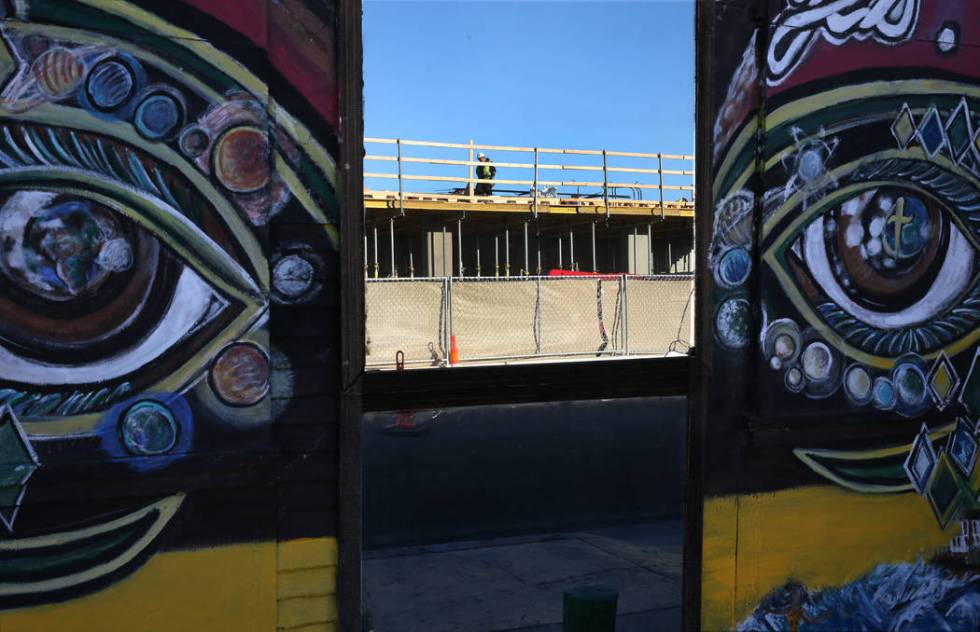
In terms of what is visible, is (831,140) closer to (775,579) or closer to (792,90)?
(792,90)

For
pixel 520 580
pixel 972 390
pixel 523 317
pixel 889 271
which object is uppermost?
pixel 889 271

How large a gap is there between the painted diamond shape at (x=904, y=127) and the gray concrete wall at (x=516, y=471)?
22.2 feet

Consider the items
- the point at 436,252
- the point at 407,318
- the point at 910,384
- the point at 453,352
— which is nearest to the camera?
the point at 910,384

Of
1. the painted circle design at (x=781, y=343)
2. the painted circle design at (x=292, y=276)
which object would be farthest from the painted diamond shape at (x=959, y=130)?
the painted circle design at (x=292, y=276)

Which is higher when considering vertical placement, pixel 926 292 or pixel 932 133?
pixel 932 133

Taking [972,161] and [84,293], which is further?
[972,161]

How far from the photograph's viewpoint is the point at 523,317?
58.4ft

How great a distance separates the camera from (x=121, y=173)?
4.20 m

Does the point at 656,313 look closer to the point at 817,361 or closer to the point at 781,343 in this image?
the point at 817,361

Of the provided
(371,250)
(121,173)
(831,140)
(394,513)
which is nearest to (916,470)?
(831,140)

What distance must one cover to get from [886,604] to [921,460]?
0.93 metres

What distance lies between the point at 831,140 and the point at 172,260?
3.79m

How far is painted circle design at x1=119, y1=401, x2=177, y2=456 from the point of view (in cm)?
424

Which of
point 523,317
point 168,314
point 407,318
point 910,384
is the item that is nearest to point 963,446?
point 910,384
